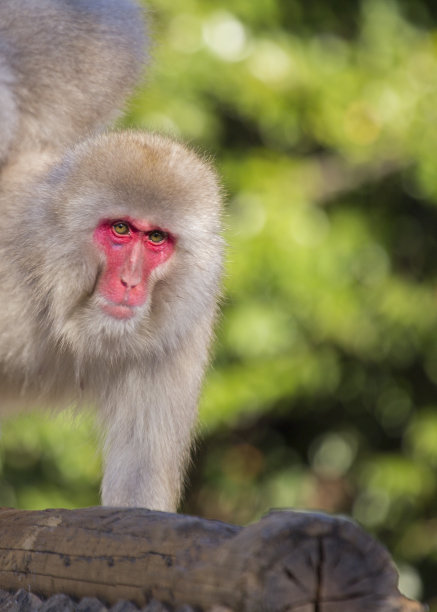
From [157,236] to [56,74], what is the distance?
70 cm

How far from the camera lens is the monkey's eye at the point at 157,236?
10.0ft

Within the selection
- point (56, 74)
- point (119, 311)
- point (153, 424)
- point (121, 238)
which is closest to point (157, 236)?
point (121, 238)

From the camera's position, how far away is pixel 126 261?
2982 mm

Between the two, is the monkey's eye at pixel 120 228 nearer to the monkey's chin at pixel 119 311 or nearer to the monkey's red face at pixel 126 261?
the monkey's red face at pixel 126 261

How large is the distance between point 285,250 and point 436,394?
1862mm

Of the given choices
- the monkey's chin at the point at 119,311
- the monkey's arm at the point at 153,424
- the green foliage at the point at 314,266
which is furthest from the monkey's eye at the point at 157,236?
the green foliage at the point at 314,266

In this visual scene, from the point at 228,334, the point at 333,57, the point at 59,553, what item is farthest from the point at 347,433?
the point at 59,553

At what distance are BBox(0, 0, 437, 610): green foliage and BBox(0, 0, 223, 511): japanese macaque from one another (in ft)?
5.18

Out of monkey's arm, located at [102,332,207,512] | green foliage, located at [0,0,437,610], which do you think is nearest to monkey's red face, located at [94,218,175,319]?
monkey's arm, located at [102,332,207,512]

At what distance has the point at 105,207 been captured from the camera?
3006 mm

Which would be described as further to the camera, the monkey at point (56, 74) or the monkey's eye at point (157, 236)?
the monkey at point (56, 74)

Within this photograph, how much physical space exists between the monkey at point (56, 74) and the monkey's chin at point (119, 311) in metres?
0.50

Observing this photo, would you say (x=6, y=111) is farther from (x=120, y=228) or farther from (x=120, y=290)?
(x=120, y=290)

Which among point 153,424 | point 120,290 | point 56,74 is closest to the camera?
point 120,290
